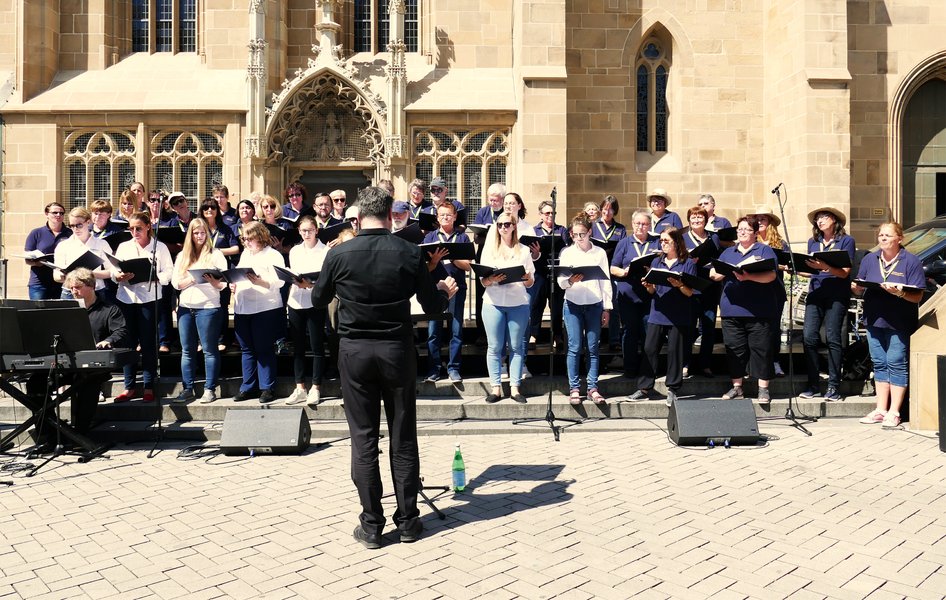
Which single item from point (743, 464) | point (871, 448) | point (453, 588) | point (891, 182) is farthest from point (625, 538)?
point (891, 182)

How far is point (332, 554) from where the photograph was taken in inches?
185

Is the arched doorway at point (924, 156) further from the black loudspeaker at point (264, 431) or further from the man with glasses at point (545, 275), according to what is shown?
the black loudspeaker at point (264, 431)

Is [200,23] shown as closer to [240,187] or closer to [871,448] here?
[240,187]

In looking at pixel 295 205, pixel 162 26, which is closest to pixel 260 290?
pixel 295 205

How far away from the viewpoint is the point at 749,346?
8.76m

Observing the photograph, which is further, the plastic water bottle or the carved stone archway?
the carved stone archway

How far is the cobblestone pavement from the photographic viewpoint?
4238mm

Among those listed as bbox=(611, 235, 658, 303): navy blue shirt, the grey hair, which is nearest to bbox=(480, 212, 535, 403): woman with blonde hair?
bbox=(611, 235, 658, 303): navy blue shirt

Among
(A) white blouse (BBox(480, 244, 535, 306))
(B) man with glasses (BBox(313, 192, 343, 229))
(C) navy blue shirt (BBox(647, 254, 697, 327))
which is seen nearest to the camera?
(A) white blouse (BBox(480, 244, 535, 306))

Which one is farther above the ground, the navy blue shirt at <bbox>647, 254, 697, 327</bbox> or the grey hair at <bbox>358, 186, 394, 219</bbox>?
the grey hair at <bbox>358, 186, 394, 219</bbox>

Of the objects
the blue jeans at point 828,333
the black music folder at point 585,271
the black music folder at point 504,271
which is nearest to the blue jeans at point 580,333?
the black music folder at point 585,271

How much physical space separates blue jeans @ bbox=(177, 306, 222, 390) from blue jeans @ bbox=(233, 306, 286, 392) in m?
0.25

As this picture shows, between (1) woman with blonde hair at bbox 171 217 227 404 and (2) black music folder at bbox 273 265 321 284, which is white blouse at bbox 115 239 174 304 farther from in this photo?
(2) black music folder at bbox 273 265 321 284

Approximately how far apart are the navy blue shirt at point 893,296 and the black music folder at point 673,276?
182 cm
